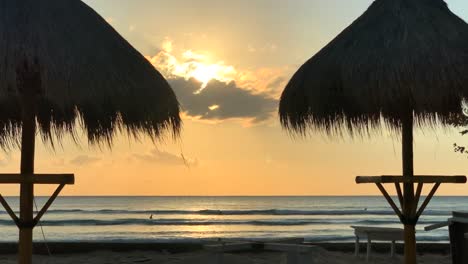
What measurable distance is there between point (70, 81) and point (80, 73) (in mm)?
134

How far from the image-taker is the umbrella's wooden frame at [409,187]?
20.8 ft

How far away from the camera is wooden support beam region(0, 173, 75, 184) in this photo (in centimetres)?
547

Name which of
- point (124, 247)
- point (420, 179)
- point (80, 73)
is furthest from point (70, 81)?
point (124, 247)

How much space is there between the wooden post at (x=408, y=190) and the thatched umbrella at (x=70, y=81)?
2476 millimetres

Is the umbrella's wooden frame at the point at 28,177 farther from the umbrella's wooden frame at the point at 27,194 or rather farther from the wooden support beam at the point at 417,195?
the wooden support beam at the point at 417,195

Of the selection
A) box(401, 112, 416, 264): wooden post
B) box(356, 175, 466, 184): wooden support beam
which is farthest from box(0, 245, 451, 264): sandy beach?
box(356, 175, 466, 184): wooden support beam

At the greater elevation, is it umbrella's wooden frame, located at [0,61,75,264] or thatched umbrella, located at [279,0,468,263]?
thatched umbrella, located at [279,0,468,263]

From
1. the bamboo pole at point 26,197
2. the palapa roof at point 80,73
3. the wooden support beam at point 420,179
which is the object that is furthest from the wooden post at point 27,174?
the wooden support beam at point 420,179

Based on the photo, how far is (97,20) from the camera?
5.89m

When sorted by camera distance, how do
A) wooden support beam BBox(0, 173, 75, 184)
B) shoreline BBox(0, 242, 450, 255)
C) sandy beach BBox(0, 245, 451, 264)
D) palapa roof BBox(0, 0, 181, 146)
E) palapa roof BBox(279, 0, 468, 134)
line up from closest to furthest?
1. palapa roof BBox(0, 0, 181, 146)
2. wooden support beam BBox(0, 173, 75, 184)
3. palapa roof BBox(279, 0, 468, 134)
4. sandy beach BBox(0, 245, 451, 264)
5. shoreline BBox(0, 242, 450, 255)

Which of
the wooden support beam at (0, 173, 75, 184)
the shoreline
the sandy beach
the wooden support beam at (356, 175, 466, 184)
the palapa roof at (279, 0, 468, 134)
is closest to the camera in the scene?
the wooden support beam at (0, 173, 75, 184)

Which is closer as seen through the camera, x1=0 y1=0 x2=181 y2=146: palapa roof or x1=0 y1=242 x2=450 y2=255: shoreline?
x1=0 y1=0 x2=181 y2=146: palapa roof

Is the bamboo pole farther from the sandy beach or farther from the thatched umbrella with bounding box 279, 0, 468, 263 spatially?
the sandy beach

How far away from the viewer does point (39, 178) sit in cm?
550
